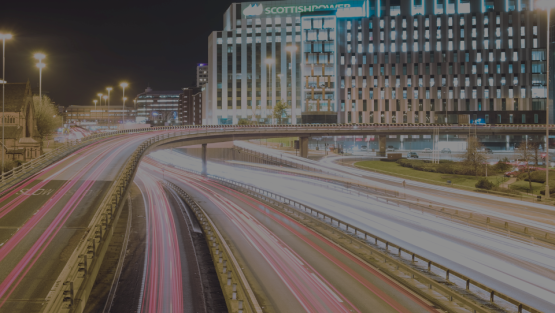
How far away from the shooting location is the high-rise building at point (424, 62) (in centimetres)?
12156

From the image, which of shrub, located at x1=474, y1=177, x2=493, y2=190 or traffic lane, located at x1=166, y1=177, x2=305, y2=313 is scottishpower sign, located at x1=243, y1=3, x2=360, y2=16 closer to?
shrub, located at x1=474, y1=177, x2=493, y2=190

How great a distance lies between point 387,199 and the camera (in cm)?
3919

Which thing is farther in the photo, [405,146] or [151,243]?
[405,146]

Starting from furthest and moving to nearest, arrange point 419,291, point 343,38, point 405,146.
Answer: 1. point 343,38
2. point 405,146
3. point 419,291

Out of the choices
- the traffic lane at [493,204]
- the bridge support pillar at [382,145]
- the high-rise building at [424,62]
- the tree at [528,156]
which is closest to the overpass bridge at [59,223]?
the traffic lane at [493,204]

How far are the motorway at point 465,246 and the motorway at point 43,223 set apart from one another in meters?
17.4

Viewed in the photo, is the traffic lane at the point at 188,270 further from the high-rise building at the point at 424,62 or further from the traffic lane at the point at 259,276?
the high-rise building at the point at 424,62

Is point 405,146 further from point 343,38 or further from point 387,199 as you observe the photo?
point 387,199

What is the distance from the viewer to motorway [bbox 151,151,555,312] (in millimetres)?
17469

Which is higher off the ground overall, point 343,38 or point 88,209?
point 343,38

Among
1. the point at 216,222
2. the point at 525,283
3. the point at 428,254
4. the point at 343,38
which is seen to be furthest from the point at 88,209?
the point at 343,38

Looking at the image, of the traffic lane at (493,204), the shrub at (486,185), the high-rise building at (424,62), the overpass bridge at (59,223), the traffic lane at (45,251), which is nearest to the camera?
the overpass bridge at (59,223)

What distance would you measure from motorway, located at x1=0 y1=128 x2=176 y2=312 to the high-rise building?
98.1 m

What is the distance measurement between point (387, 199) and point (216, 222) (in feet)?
53.5
